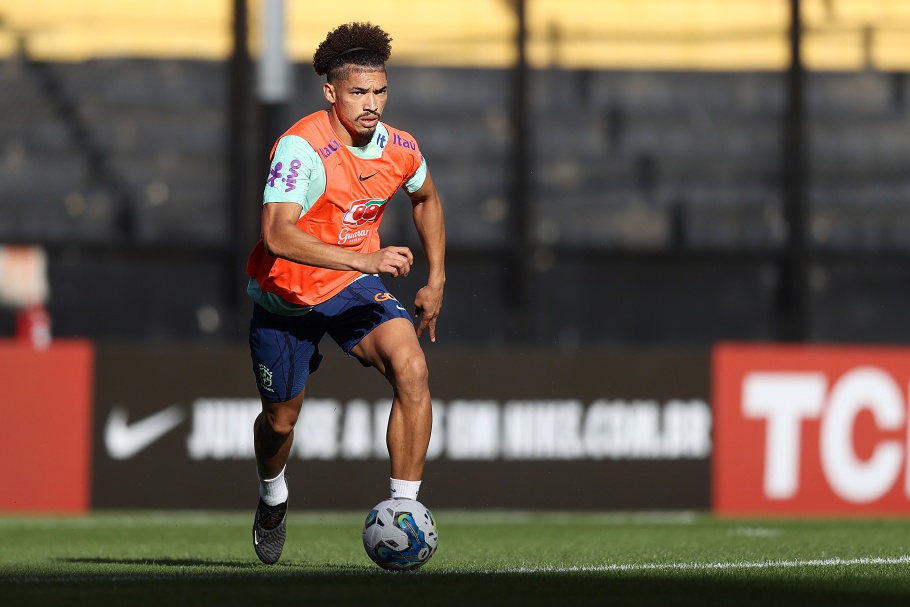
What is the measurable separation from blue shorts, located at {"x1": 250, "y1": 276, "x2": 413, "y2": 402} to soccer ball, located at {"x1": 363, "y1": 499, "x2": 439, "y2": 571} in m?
0.81

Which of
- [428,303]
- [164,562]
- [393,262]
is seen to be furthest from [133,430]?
[393,262]

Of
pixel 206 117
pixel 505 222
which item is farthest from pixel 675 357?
pixel 206 117

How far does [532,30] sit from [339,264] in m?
7.71

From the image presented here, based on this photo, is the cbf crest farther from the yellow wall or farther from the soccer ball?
the yellow wall

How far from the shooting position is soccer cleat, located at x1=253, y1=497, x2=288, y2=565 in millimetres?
6820

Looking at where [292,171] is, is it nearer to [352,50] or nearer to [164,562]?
[352,50]

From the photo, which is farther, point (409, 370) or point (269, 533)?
point (269, 533)

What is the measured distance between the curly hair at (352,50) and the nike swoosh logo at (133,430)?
16.0 feet

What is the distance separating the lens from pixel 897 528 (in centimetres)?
923

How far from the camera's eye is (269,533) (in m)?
6.85

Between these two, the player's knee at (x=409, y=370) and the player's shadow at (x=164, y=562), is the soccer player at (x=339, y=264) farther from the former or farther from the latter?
the player's shadow at (x=164, y=562)

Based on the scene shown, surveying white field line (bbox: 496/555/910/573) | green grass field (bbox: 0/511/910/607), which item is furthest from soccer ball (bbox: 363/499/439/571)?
white field line (bbox: 496/555/910/573)

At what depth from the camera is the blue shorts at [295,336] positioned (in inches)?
261

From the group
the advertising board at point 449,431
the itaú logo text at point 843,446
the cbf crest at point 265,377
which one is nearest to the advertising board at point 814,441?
the itaú logo text at point 843,446
